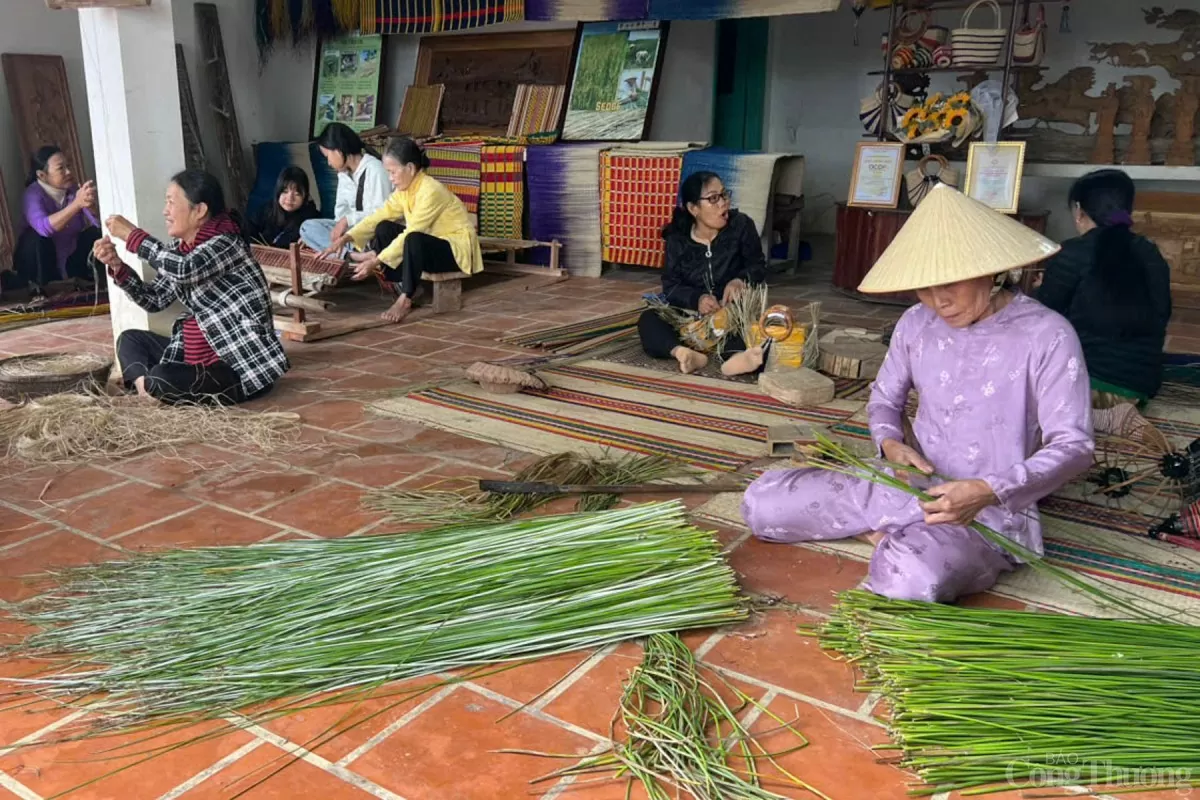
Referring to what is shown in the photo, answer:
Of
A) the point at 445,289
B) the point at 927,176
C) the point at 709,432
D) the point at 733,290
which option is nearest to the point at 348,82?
the point at 445,289

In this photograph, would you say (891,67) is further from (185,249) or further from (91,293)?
(91,293)

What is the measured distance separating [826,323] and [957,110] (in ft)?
4.88

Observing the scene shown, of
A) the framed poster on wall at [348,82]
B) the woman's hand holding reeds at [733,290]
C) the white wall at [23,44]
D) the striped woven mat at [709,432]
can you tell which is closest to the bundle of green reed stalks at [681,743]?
the striped woven mat at [709,432]

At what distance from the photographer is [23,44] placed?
22.4 ft

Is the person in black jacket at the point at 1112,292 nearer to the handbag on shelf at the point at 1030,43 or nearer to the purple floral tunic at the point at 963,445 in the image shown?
the purple floral tunic at the point at 963,445

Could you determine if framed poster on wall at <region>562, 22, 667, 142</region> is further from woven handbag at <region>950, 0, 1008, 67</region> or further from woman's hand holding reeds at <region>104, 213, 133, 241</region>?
woman's hand holding reeds at <region>104, 213, 133, 241</region>

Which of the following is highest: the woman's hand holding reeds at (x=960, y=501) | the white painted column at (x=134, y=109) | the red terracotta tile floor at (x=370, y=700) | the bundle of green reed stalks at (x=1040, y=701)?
the white painted column at (x=134, y=109)

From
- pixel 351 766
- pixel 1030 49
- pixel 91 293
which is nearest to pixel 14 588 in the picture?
pixel 351 766

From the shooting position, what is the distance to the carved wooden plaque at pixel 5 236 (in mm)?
6426

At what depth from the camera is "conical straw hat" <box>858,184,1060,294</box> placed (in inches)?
78.7

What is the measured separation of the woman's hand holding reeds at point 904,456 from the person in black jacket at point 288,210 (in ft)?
16.7

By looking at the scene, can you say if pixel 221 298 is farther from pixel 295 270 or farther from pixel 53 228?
pixel 53 228

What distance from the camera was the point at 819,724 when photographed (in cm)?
181

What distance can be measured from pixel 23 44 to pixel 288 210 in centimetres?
226
